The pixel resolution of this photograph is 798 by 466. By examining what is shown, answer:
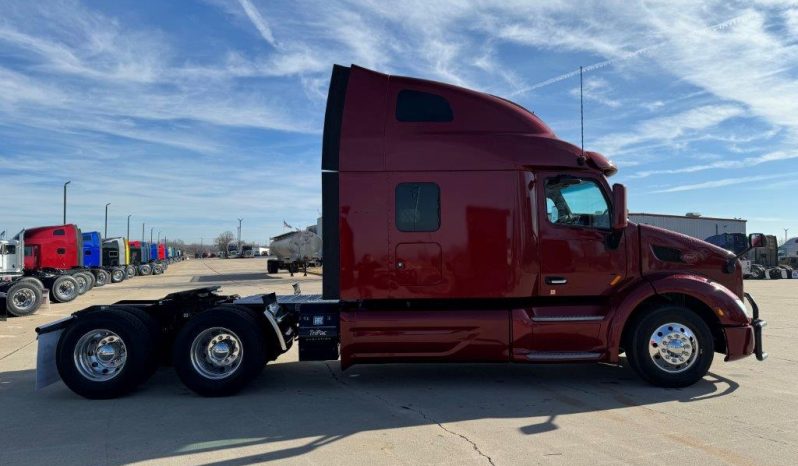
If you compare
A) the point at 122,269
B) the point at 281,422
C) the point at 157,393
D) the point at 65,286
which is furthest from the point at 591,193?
the point at 122,269

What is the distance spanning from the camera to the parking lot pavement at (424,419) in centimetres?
453

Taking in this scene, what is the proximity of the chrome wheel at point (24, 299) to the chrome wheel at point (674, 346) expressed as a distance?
635 inches

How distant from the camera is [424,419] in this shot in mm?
5465

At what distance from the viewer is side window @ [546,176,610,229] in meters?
6.62

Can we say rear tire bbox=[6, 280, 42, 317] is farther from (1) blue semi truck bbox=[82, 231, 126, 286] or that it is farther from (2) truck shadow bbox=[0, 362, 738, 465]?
(1) blue semi truck bbox=[82, 231, 126, 286]

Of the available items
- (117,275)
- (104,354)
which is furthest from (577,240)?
(117,275)

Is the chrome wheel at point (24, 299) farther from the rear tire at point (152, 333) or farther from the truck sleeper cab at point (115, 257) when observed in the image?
the truck sleeper cab at point (115, 257)

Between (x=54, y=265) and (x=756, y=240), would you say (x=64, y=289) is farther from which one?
(x=756, y=240)

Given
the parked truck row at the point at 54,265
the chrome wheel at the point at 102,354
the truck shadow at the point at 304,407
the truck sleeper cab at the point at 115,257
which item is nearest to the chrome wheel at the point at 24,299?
the parked truck row at the point at 54,265

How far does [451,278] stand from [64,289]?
19.0m

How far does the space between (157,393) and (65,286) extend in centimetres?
1668

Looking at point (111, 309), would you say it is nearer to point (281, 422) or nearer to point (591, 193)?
point (281, 422)

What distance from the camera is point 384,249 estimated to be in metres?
6.46

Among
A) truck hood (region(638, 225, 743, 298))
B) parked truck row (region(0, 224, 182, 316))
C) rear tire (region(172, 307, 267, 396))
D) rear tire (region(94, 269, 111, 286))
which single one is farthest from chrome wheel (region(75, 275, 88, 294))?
truck hood (region(638, 225, 743, 298))
